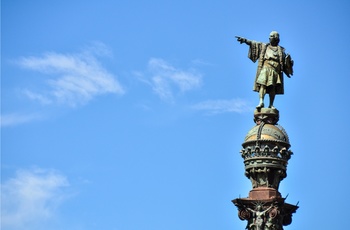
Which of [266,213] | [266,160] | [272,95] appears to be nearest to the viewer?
[266,213]

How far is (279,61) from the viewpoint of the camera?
48031 mm

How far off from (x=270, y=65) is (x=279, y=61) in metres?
0.43

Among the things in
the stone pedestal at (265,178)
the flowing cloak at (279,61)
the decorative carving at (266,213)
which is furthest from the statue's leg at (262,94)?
the decorative carving at (266,213)

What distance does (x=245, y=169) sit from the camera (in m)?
46.1

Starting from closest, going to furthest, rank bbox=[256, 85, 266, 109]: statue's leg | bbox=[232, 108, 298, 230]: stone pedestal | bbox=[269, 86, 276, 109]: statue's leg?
bbox=[232, 108, 298, 230]: stone pedestal < bbox=[256, 85, 266, 109]: statue's leg < bbox=[269, 86, 276, 109]: statue's leg

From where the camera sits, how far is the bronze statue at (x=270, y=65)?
47844mm

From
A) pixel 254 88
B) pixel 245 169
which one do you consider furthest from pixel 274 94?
pixel 245 169

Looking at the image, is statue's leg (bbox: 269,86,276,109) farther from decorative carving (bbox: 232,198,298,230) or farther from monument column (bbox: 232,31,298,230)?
decorative carving (bbox: 232,198,298,230)

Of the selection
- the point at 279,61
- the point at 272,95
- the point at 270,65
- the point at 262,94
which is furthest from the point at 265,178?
the point at 279,61

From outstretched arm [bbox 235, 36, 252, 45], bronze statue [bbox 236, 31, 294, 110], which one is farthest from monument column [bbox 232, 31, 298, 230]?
outstretched arm [bbox 235, 36, 252, 45]

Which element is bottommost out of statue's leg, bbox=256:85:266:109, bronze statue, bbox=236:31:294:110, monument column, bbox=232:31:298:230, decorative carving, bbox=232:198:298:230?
decorative carving, bbox=232:198:298:230

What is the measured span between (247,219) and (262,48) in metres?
7.74

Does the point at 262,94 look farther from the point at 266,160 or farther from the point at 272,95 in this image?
the point at 266,160

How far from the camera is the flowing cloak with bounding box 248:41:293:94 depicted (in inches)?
1892
